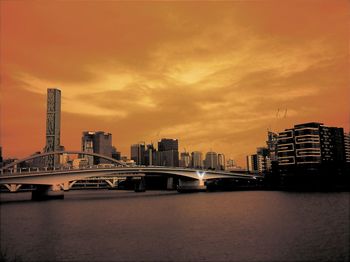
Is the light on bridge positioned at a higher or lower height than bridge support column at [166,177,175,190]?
higher

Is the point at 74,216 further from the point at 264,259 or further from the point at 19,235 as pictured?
the point at 264,259

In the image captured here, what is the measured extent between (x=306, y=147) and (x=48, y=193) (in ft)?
326

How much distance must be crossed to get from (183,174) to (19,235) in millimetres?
101571

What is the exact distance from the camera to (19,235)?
40.9 metres

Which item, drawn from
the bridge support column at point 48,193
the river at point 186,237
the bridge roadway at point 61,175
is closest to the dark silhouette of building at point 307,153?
the bridge roadway at point 61,175

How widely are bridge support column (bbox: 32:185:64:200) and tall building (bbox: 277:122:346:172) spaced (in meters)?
90.2

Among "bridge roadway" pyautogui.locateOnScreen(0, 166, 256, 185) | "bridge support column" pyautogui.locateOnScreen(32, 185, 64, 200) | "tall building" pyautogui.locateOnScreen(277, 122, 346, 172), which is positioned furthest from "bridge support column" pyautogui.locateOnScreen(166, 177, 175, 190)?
"bridge support column" pyautogui.locateOnScreen(32, 185, 64, 200)

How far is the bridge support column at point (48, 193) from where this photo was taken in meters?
104

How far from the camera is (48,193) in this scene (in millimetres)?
104500

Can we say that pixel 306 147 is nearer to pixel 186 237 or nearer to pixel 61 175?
pixel 61 175

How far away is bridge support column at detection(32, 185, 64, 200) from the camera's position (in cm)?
10394

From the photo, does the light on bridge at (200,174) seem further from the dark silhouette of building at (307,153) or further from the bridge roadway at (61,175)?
the dark silhouette of building at (307,153)

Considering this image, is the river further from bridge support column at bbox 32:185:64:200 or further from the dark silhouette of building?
the dark silhouette of building

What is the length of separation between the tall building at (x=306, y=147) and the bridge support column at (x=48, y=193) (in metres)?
90.2
